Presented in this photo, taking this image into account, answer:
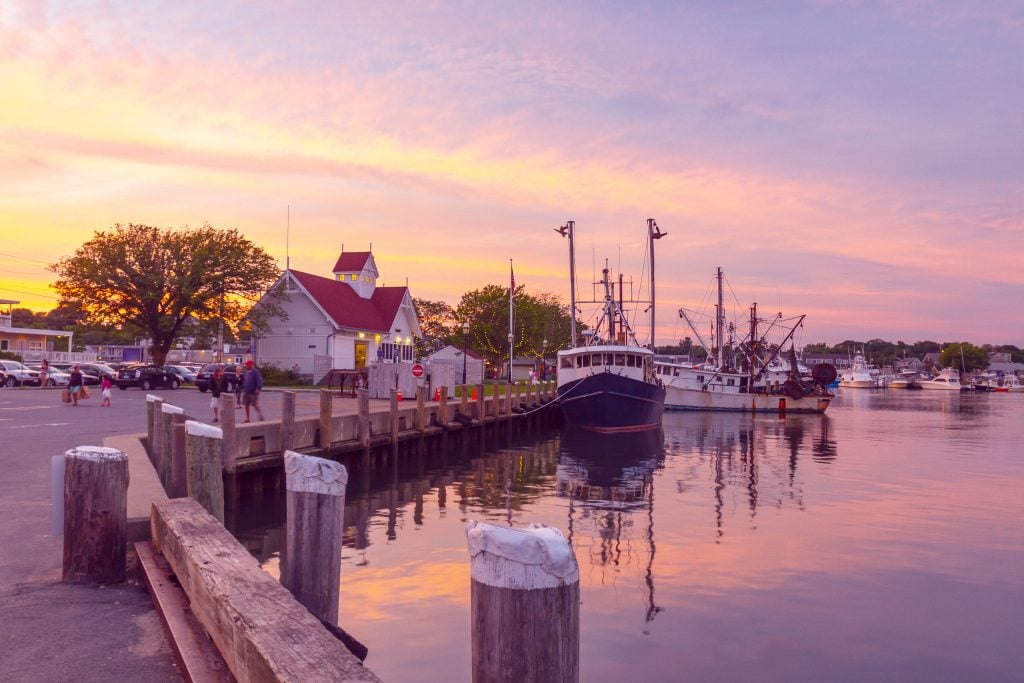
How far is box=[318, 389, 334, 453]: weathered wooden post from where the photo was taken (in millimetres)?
20453

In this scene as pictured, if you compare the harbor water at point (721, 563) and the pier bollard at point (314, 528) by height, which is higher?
the pier bollard at point (314, 528)

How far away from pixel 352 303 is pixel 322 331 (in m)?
6.05

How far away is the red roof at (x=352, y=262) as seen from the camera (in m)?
66.4

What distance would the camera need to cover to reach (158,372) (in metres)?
49.3

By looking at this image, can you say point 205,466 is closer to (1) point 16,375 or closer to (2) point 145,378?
(2) point 145,378

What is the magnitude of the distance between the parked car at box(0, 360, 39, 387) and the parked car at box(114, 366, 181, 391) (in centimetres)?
780

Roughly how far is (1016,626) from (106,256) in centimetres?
5322

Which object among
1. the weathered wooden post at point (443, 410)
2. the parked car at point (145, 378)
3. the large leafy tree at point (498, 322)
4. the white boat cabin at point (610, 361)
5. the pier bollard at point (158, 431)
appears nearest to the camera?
the pier bollard at point (158, 431)

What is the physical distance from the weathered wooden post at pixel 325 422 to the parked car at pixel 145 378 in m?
32.5

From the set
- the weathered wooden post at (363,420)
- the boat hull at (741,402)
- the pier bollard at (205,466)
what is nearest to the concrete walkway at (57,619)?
the pier bollard at (205,466)

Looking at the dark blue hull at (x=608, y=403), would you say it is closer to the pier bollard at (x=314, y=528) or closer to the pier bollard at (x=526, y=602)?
the pier bollard at (x=314, y=528)

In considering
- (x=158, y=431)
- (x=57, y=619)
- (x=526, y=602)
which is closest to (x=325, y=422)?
(x=158, y=431)

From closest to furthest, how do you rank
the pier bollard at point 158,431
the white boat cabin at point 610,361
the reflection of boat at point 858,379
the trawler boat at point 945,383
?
the pier bollard at point 158,431, the white boat cabin at point 610,361, the trawler boat at point 945,383, the reflection of boat at point 858,379

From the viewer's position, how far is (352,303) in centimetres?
6203
